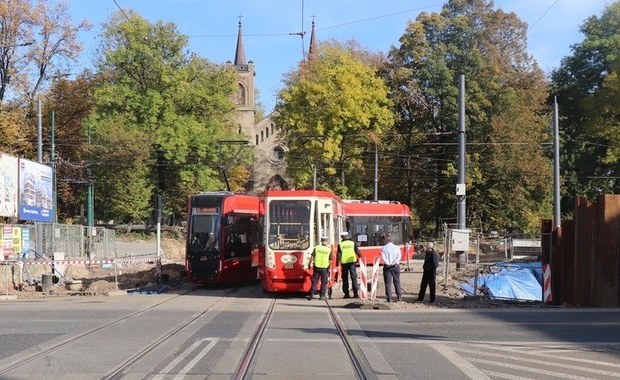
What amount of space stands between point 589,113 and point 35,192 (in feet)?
98.1

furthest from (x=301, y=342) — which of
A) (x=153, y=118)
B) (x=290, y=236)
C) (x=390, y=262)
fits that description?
(x=153, y=118)

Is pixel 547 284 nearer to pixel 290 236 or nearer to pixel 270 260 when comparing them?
pixel 290 236

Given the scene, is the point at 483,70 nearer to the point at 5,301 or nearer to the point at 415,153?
the point at 415,153

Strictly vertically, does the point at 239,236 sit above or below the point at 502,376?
above

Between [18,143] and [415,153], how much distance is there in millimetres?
27925

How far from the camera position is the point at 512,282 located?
2542cm

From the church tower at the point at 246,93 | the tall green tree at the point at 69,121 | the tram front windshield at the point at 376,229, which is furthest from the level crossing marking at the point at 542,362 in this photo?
the church tower at the point at 246,93

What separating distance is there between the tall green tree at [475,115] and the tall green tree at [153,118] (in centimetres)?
1409

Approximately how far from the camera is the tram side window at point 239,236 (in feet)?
88.0

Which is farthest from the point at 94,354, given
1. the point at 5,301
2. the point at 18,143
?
the point at 18,143

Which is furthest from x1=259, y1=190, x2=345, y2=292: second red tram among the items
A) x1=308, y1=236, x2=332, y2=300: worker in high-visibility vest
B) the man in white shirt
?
the man in white shirt

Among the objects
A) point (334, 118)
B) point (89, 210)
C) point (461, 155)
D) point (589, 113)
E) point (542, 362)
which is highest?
point (334, 118)

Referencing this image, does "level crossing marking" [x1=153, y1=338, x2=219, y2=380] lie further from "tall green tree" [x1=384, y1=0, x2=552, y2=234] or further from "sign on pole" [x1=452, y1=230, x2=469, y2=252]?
"tall green tree" [x1=384, y1=0, x2=552, y2=234]

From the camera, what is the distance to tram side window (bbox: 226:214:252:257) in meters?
26.8
